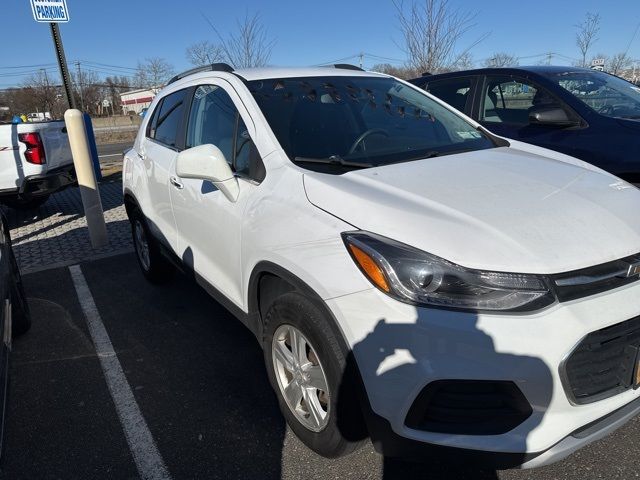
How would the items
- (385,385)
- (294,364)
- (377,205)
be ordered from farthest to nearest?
(294,364), (377,205), (385,385)

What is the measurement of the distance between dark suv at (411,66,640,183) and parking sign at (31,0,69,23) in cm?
450

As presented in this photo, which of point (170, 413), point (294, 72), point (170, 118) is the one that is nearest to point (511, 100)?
point (294, 72)

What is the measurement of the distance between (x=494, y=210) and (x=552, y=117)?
2.64 m

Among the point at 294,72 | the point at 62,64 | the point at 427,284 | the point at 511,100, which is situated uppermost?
the point at 62,64

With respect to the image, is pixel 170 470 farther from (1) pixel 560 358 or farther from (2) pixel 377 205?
(1) pixel 560 358

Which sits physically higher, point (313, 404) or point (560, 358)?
point (560, 358)

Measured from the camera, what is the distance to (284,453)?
2.42 meters

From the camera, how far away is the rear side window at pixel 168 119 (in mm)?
3805

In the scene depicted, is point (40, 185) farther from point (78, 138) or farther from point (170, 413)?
point (170, 413)

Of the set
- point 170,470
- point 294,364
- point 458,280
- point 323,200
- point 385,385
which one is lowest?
point 170,470

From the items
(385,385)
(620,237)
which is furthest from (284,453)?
(620,237)

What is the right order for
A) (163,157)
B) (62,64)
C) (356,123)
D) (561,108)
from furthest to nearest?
(62,64) → (561,108) → (163,157) → (356,123)

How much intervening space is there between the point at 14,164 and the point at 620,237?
7324 mm

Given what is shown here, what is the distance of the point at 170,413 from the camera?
2.78 meters
